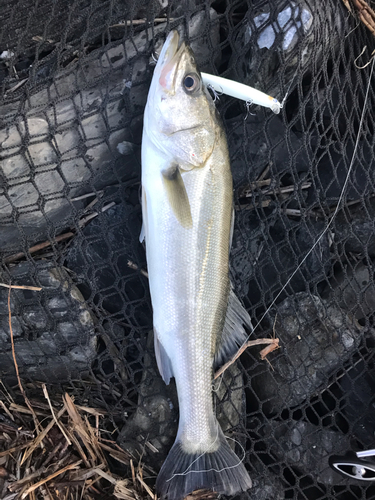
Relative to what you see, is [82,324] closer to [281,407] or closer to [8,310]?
[8,310]

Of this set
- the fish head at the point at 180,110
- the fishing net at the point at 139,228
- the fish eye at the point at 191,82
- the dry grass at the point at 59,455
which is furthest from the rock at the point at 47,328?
the fish eye at the point at 191,82

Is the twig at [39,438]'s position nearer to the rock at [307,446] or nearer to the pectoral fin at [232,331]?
the pectoral fin at [232,331]

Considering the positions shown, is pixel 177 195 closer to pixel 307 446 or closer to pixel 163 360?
pixel 163 360

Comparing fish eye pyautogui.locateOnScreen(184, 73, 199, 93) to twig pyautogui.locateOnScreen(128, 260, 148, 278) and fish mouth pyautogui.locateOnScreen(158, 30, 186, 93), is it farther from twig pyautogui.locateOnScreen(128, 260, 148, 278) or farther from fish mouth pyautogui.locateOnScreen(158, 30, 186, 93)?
twig pyautogui.locateOnScreen(128, 260, 148, 278)

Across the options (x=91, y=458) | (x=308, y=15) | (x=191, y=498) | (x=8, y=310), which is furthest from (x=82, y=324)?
(x=308, y=15)

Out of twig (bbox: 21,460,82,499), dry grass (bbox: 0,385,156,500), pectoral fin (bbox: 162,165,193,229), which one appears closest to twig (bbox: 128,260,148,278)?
pectoral fin (bbox: 162,165,193,229)

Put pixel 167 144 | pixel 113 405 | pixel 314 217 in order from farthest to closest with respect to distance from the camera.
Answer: pixel 314 217
pixel 113 405
pixel 167 144

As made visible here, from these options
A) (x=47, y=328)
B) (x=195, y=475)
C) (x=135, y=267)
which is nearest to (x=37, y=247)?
(x=47, y=328)
